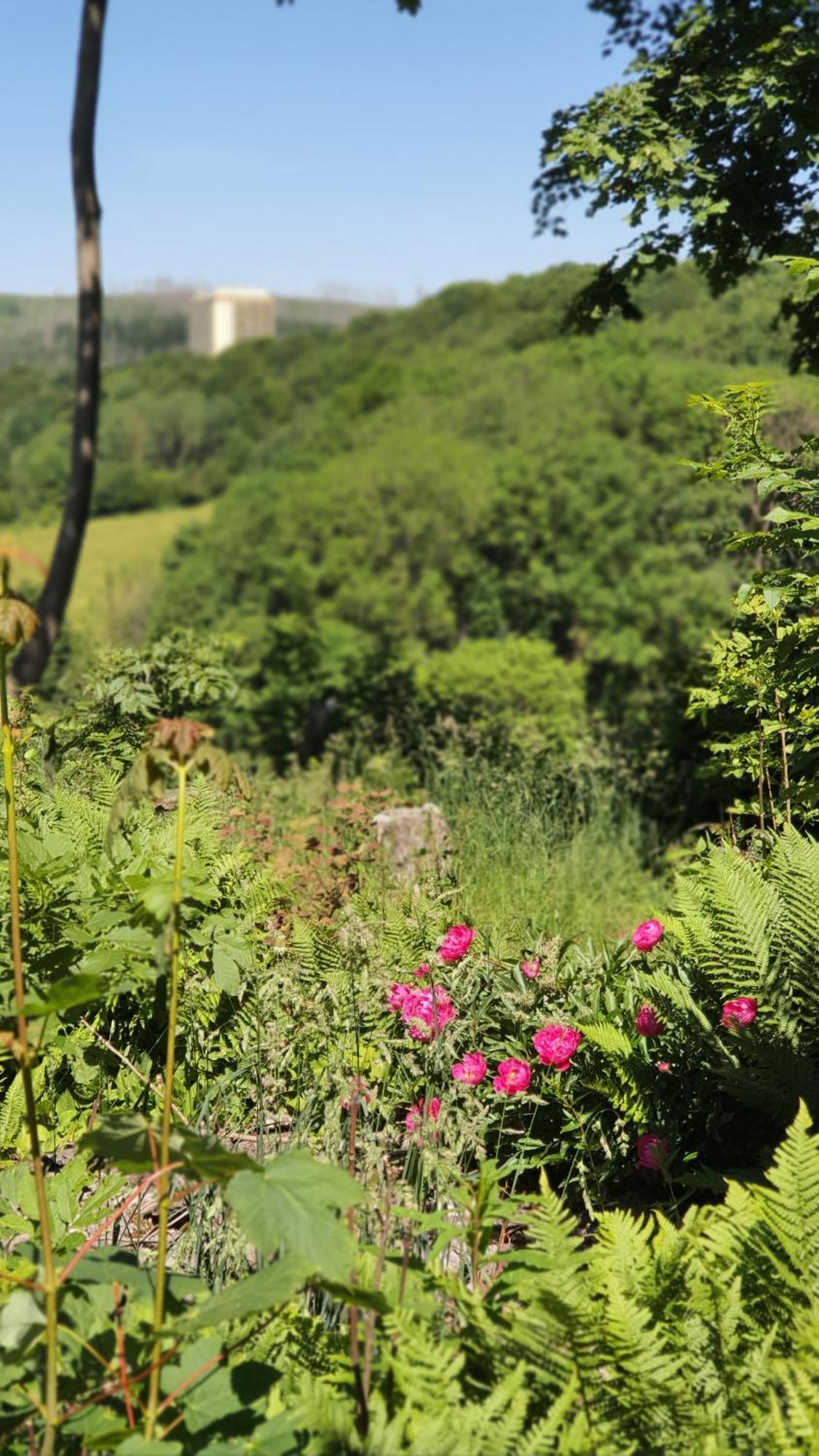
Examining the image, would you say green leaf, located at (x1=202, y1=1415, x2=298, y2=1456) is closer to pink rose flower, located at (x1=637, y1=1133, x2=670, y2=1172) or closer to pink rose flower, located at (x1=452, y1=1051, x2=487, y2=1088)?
pink rose flower, located at (x1=452, y1=1051, x2=487, y2=1088)

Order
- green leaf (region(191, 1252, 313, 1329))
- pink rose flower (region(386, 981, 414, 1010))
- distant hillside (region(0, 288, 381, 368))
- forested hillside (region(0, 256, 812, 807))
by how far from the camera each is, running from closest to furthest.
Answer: green leaf (region(191, 1252, 313, 1329)), pink rose flower (region(386, 981, 414, 1010)), forested hillside (region(0, 256, 812, 807)), distant hillside (region(0, 288, 381, 368))

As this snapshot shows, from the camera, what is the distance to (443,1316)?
2.12 metres

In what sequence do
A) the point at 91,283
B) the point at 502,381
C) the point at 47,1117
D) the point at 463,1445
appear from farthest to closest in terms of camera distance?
1. the point at 502,381
2. the point at 91,283
3. the point at 47,1117
4. the point at 463,1445

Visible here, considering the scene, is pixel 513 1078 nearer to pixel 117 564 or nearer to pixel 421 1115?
pixel 421 1115

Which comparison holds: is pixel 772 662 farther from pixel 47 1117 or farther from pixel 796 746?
pixel 47 1117

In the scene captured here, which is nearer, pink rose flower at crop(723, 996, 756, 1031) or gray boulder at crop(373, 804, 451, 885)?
pink rose flower at crop(723, 996, 756, 1031)

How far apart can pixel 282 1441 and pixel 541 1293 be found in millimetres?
453

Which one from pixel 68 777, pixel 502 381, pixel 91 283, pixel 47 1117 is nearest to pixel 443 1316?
pixel 47 1117

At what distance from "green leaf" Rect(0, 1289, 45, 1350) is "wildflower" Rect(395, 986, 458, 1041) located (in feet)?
5.12

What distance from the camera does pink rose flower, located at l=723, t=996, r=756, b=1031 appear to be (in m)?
3.12

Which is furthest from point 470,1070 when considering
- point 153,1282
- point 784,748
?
point 784,748

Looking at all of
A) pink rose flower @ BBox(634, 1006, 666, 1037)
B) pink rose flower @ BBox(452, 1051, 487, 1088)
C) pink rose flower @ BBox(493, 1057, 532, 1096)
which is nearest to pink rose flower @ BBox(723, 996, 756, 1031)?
pink rose flower @ BBox(634, 1006, 666, 1037)

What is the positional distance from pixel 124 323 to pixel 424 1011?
115361 millimetres

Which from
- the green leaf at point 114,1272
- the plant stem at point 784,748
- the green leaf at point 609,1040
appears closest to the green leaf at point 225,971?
the green leaf at point 609,1040
